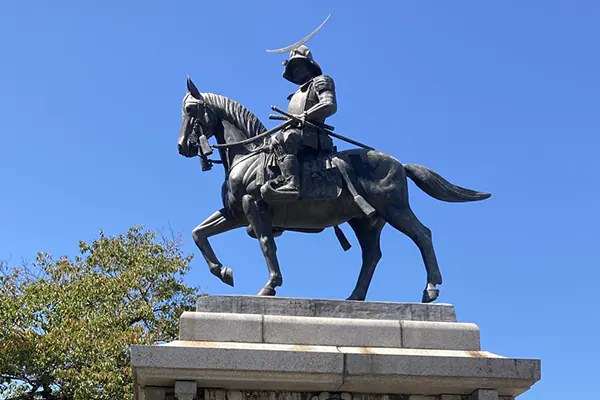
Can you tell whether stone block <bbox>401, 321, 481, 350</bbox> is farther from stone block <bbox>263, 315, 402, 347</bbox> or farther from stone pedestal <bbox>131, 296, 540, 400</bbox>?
stone block <bbox>263, 315, 402, 347</bbox>

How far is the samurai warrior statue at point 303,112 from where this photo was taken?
10.1 meters

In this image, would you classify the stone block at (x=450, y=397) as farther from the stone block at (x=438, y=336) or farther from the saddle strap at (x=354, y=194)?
the saddle strap at (x=354, y=194)

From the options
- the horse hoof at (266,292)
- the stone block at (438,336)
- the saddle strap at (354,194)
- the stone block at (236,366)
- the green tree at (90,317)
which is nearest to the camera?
the stone block at (236,366)

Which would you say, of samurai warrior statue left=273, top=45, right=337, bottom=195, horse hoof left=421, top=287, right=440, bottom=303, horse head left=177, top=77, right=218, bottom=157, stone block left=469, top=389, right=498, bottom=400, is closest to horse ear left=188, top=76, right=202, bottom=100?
horse head left=177, top=77, right=218, bottom=157

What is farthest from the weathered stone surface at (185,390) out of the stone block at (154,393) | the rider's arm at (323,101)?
the rider's arm at (323,101)

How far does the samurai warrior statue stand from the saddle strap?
1.22 feet

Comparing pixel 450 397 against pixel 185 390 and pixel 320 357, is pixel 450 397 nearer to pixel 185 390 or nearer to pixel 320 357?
pixel 320 357

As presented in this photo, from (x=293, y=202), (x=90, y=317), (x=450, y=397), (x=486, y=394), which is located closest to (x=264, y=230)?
(x=293, y=202)

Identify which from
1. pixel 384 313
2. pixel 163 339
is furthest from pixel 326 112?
pixel 163 339

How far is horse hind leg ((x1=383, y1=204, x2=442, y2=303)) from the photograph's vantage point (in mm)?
10195

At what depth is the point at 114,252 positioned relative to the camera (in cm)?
2466

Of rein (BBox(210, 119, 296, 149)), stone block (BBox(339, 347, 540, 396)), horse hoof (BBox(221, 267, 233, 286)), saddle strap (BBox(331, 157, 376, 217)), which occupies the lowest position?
stone block (BBox(339, 347, 540, 396))

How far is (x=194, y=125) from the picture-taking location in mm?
10719

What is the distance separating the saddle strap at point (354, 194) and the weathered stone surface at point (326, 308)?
116 centimetres
